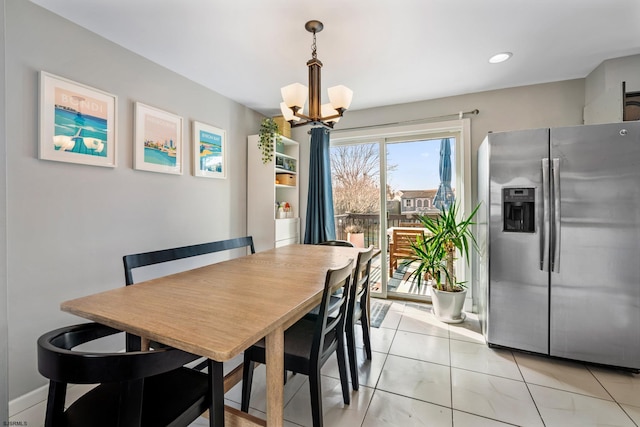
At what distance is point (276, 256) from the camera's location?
86.2 inches

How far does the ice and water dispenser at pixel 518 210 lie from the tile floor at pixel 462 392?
3.34ft

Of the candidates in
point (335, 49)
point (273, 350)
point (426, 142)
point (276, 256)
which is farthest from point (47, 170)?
point (426, 142)

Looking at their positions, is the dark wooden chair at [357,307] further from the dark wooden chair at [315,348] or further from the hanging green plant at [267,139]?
the hanging green plant at [267,139]

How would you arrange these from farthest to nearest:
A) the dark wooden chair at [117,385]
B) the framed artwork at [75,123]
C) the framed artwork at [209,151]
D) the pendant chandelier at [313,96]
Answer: the framed artwork at [209,151], the pendant chandelier at [313,96], the framed artwork at [75,123], the dark wooden chair at [117,385]

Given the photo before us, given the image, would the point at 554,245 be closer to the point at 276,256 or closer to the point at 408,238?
the point at 408,238

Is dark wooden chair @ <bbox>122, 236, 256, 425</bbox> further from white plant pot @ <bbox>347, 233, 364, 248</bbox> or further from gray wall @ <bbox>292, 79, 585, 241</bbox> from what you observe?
gray wall @ <bbox>292, 79, 585, 241</bbox>

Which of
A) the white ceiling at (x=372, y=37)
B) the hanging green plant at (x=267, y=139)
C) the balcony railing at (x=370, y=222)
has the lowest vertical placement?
the balcony railing at (x=370, y=222)

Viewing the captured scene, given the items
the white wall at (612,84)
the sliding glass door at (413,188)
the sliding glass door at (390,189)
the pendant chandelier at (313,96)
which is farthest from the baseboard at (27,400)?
the white wall at (612,84)

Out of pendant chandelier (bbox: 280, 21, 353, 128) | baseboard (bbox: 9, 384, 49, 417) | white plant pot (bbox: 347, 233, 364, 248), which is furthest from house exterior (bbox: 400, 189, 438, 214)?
baseboard (bbox: 9, 384, 49, 417)

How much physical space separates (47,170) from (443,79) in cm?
319

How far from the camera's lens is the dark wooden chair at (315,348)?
4.35 ft

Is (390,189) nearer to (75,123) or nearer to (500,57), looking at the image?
(500,57)

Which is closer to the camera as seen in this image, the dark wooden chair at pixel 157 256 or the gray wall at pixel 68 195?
the dark wooden chair at pixel 157 256

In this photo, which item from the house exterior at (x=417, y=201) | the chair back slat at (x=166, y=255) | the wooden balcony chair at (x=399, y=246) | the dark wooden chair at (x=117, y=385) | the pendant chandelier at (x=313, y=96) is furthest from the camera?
the wooden balcony chair at (x=399, y=246)
